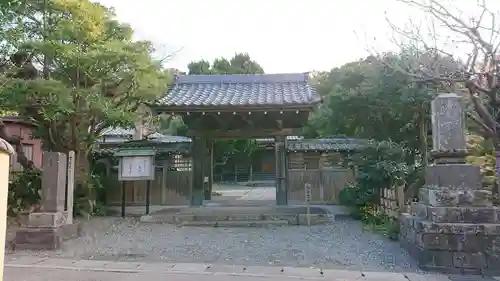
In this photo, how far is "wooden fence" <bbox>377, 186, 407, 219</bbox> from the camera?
940 centimetres

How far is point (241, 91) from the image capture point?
13.7m

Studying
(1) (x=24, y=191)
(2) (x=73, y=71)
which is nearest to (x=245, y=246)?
(2) (x=73, y=71)

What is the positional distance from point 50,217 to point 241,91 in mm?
7753

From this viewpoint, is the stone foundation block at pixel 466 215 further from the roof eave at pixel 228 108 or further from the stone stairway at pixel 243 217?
the roof eave at pixel 228 108

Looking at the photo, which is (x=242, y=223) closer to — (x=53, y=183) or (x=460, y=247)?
(x=53, y=183)

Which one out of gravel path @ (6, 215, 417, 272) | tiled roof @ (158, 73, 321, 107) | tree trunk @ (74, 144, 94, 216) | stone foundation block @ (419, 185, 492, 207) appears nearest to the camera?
stone foundation block @ (419, 185, 492, 207)

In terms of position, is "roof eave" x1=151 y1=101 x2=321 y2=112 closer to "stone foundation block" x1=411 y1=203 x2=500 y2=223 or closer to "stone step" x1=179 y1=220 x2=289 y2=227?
"stone step" x1=179 y1=220 x2=289 y2=227

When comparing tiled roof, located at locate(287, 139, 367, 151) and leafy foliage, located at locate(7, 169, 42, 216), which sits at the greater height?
tiled roof, located at locate(287, 139, 367, 151)

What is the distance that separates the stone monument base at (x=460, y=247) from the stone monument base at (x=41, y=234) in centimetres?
722

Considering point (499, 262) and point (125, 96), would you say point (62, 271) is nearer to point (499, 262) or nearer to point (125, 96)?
point (125, 96)

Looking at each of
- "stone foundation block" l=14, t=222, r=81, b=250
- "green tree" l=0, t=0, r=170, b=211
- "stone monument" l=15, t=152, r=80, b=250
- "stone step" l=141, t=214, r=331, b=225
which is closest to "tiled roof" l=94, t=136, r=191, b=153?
"green tree" l=0, t=0, r=170, b=211

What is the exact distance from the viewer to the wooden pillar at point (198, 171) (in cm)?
1274

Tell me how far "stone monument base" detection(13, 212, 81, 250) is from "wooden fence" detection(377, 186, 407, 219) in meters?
7.87

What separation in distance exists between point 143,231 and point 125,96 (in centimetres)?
419
